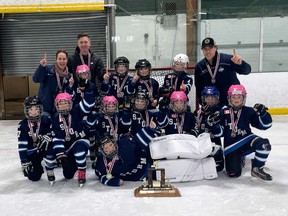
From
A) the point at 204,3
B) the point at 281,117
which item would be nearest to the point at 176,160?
the point at 281,117

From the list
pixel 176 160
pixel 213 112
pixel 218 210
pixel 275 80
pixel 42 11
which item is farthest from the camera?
pixel 275 80

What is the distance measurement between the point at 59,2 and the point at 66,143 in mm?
3465

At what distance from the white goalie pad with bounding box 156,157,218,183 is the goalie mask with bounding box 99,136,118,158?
1.23 ft

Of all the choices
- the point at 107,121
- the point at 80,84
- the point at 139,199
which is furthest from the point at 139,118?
the point at 139,199

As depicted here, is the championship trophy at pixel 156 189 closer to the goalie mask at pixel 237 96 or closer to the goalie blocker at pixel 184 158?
the goalie blocker at pixel 184 158

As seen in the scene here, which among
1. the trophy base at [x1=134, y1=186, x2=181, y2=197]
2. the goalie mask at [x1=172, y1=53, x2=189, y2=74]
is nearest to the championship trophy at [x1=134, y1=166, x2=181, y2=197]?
the trophy base at [x1=134, y1=186, x2=181, y2=197]

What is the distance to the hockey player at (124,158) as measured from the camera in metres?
2.64

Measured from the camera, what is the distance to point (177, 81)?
11.0ft

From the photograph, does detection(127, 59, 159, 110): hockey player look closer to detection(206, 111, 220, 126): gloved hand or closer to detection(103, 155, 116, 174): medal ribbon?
detection(206, 111, 220, 126): gloved hand

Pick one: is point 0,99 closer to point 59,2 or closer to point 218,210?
point 59,2

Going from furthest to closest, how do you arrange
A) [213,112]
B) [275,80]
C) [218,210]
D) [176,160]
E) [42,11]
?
[275,80] → [42,11] → [213,112] → [176,160] → [218,210]

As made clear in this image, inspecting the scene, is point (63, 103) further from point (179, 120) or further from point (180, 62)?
point (180, 62)

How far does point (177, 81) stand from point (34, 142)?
147cm

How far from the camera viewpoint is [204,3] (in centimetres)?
613
